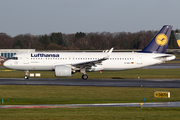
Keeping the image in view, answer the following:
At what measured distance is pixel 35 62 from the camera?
41719 mm

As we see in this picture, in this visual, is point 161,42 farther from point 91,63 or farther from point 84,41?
point 84,41

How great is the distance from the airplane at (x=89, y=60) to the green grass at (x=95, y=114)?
2185 centimetres

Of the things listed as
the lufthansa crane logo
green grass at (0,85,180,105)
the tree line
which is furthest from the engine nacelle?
the tree line

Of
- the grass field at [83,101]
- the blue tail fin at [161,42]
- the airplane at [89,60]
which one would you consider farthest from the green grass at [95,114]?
the blue tail fin at [161,42]

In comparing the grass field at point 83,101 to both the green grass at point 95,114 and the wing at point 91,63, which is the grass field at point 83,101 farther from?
the wing at point 91,63

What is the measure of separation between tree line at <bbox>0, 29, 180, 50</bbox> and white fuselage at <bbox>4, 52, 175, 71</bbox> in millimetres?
107133

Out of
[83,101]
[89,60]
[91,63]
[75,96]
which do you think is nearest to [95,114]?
[83,101]

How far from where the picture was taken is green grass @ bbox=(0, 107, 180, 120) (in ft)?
51.1

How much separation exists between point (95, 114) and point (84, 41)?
15138 centimetres

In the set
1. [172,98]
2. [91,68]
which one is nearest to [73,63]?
[91,68]

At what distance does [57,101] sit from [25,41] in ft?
499

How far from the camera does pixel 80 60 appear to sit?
42.5 meters

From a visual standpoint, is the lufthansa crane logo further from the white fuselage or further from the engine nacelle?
the engine nacelle

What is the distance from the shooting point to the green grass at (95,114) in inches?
613
